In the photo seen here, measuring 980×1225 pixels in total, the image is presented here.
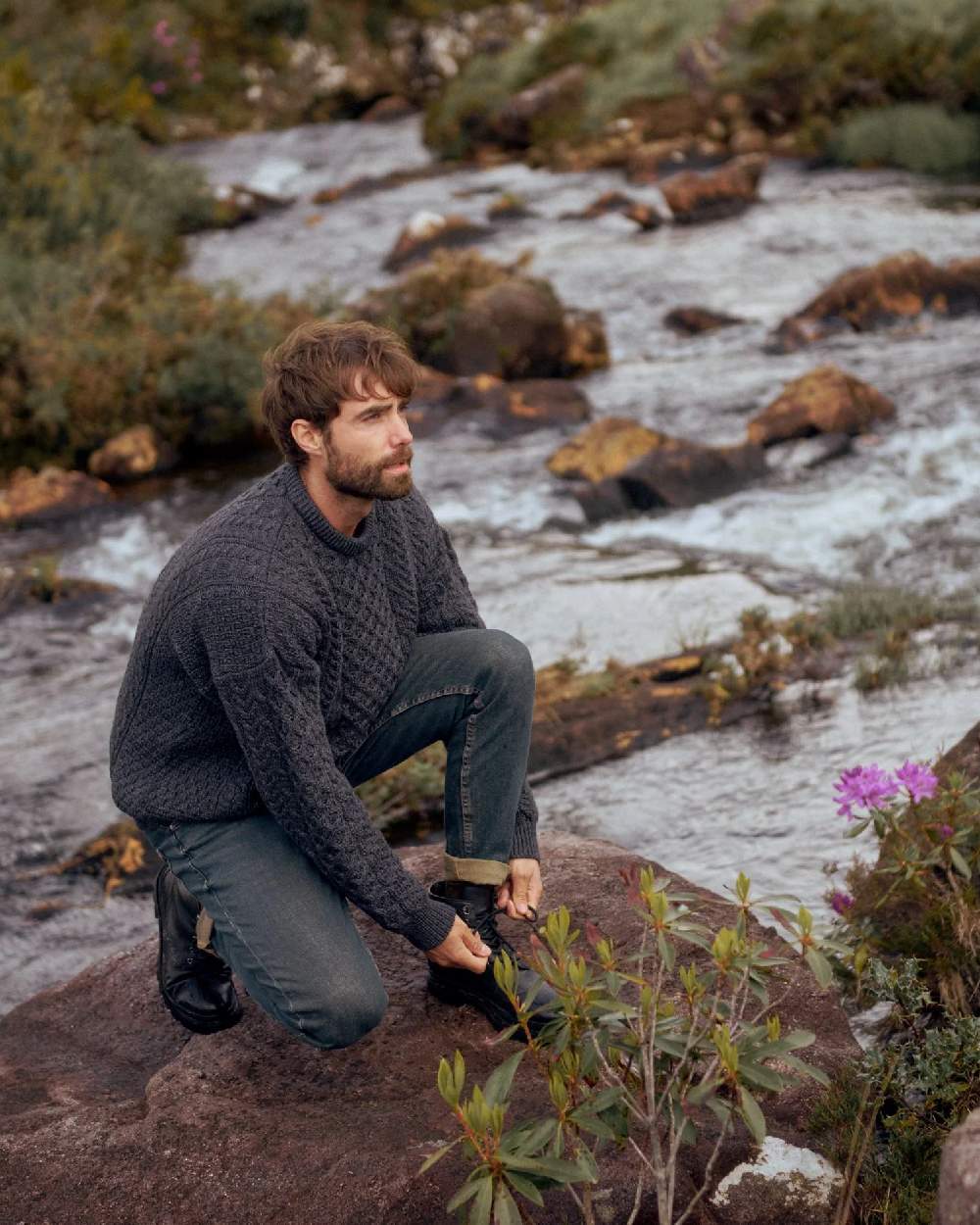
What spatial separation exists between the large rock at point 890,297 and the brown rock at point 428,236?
4988mm

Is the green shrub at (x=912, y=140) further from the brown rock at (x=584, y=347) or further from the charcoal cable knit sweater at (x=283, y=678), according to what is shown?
the charcoal cable knit sweater at (x=283, y=678)

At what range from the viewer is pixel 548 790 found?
5223mm

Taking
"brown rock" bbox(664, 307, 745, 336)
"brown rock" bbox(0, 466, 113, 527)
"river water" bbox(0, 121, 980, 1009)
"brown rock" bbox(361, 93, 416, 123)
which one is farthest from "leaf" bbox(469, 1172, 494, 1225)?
"brown rock" bbox(361, 93, 416, 123)

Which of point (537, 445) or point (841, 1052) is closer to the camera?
point (841, 1052)

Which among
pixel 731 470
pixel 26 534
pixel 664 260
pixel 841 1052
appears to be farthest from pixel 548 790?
pixel 664 260

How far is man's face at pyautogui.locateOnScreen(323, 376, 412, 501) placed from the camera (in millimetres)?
3133

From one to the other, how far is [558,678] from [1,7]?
2156cm

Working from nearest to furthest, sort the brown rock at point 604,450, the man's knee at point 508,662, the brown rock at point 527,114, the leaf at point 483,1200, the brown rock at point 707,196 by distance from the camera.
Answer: the leaf at point 483,1200 < the man's knee at point 508,662 < the brown rock at point 604,450 < the brown rock at point 707,196 < the brown rock at point 527,114

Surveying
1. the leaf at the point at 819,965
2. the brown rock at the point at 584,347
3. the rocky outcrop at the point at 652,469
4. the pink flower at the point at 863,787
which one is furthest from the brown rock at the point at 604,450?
the leaf at the point at 819,965

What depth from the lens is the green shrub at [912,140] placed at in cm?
1717

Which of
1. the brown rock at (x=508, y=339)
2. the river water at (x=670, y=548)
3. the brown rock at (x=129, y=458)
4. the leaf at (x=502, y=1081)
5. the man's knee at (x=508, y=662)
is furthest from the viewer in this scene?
the brown rock at (x=508, y=339)

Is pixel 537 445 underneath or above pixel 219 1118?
underneath

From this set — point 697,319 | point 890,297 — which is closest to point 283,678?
point 890,297

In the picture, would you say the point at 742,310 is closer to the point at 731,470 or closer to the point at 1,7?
the point at 731,470
